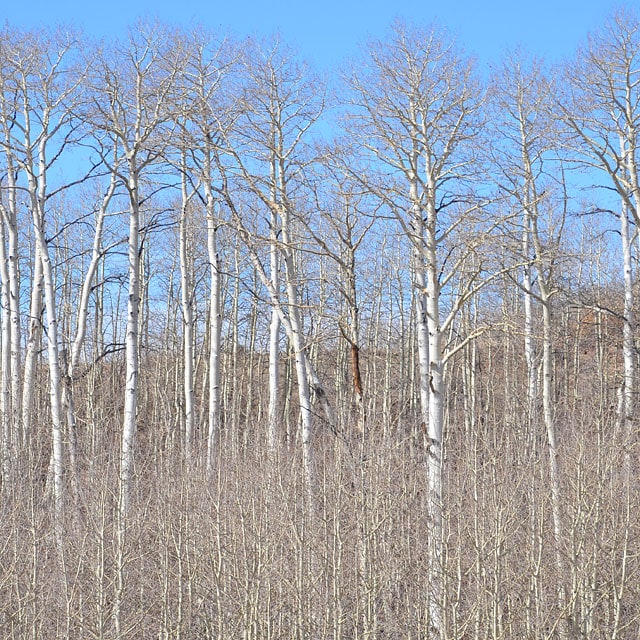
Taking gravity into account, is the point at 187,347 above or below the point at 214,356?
above

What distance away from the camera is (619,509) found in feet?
48.7

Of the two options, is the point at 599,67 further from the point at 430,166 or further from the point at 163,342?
the point at 163,342

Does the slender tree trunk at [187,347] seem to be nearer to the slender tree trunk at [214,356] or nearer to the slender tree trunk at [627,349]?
the slender tree trunk at [214,356]

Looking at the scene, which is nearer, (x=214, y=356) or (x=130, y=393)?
(x=130, y=393)

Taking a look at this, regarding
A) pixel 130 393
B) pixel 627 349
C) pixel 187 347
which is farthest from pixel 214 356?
pixel 627 349

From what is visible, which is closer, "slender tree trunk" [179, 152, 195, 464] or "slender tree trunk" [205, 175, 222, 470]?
"slender tree trunk" [205, 175, 222, 470]

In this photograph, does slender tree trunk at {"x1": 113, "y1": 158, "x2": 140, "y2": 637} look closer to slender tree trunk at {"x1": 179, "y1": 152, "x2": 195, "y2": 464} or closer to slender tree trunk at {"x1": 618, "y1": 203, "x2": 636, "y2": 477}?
slender tree trunk at {"x1": 179, "y1": 152, "x2": 195, "y2": 464}

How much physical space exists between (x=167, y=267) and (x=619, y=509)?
2153cm

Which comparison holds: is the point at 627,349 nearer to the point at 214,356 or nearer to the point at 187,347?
the point at 214,356

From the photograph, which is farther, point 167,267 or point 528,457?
point 167,267

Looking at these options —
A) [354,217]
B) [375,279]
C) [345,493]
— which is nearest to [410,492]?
[345,493]

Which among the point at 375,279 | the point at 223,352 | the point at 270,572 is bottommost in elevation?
the point at 270,572

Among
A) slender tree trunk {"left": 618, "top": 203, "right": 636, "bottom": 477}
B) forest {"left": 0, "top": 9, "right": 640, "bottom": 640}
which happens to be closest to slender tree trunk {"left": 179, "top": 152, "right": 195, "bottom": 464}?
forest {"left": 0, "top": 9, "right": 640, "bottom": 640}

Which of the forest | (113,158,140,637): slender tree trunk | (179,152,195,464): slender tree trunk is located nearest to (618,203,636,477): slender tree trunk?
the forest
